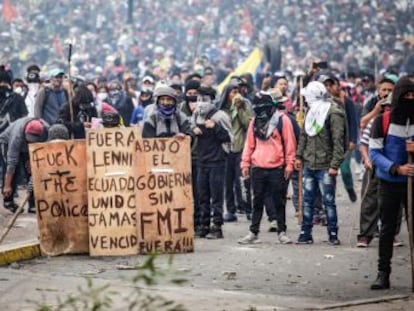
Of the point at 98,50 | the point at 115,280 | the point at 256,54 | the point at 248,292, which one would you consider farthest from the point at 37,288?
the point at 98,50

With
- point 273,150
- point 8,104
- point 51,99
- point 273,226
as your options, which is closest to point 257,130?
point 273,150

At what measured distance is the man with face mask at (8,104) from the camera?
2191 cm

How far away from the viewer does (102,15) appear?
56844mm

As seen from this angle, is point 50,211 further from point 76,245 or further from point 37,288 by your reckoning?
point 37,288

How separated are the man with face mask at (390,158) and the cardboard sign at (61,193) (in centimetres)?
334

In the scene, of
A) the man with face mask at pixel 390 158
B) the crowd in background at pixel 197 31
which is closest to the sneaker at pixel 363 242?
the man with face mask at pixel 390 158

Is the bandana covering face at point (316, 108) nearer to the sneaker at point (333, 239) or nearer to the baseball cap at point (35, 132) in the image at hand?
the sneaker at point (333, 239)

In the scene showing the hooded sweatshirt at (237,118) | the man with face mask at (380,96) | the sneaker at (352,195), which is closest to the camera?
the man with face mask at (380,96)

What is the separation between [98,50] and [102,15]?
4751 millimetres

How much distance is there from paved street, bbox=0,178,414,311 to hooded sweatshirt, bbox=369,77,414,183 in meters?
0.98

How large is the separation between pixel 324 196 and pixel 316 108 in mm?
900

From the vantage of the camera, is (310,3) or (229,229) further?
(310,3)

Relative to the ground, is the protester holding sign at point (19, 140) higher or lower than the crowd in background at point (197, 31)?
lower

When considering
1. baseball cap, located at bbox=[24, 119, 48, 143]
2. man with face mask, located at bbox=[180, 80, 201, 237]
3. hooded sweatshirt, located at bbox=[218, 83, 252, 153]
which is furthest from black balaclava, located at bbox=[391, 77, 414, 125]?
hooded sweatshirt, located at bbox=[218, 83, 252, 153]
